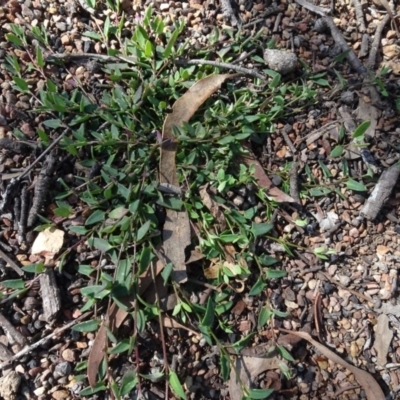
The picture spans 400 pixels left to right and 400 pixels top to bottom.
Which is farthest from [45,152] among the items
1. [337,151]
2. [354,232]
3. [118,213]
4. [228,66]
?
[354,232]

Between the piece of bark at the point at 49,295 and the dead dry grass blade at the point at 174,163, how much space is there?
0.44 metres

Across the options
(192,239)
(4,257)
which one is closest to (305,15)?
(192,239)

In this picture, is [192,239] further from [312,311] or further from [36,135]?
[36,135]

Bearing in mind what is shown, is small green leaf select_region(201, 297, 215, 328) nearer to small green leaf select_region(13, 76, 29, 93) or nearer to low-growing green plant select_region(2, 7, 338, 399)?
low-growing green plant select_region(2, 7, 338, 399)

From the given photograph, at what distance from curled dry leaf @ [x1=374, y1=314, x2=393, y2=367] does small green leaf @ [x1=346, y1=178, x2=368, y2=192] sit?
51 cm

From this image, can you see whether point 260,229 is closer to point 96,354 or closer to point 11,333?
point 96,354

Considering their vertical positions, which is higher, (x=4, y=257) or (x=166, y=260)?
(x=4, y=257)

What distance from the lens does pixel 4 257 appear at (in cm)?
202

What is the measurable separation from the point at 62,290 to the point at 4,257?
0.83 ft

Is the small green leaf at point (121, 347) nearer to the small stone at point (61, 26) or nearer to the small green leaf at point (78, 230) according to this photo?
the small green leaf at point (78, 230)

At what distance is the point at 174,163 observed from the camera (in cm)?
216

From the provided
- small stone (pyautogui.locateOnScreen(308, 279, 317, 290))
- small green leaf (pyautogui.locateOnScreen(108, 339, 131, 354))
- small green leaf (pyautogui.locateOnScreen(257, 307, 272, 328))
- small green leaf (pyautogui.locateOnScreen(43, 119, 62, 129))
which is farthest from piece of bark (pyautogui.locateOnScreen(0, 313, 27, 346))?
small stone (pyautogui.locateOnScreen(308, 279, 317, 290))

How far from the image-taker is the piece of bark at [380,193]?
→ 2.17 m

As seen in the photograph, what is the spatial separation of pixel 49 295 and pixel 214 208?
0.71m
